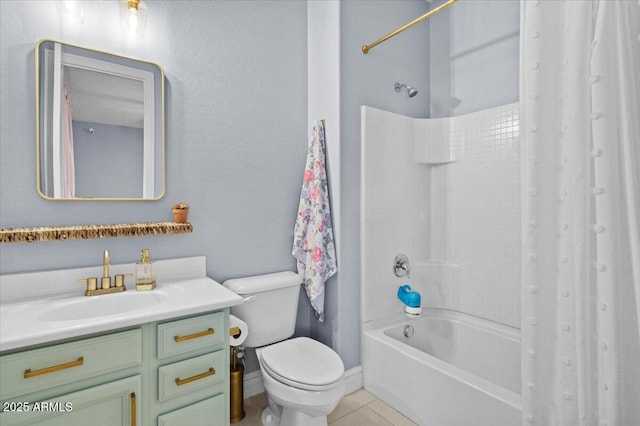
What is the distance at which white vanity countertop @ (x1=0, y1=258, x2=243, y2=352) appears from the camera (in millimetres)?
1079

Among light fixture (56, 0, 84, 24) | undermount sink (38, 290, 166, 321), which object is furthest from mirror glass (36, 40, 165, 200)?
undermount sink (38, 290, 166, 321)

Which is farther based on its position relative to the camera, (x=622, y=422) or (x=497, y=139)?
(x=497, y=139)

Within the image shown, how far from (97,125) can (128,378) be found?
1.12 m

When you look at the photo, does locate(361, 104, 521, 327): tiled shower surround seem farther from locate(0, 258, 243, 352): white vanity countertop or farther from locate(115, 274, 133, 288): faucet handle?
locate(115, 274, 133, 288): faucet handle

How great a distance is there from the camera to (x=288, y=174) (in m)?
2.17

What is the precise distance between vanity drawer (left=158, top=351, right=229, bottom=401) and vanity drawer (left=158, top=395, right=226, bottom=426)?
65mm

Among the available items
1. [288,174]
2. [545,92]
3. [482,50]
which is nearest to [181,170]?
[288,174]

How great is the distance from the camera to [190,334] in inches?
52.8

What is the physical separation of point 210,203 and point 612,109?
1.72 metres

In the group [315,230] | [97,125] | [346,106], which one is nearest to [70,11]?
[97,125]

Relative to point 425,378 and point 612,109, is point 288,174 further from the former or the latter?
point 612,109

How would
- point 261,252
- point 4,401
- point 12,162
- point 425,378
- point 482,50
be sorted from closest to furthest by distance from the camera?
point 4,401 → point 12,162 → point 425,378 → point 261,252 → point 482,50

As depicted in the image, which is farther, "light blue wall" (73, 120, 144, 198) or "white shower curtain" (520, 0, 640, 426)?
"light blue wall" (73, 120, 144, 198)

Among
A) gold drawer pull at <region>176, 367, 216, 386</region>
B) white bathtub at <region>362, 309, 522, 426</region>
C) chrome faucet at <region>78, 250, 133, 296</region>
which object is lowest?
white bathtub at <region>362, 309, 522, 426</region>
